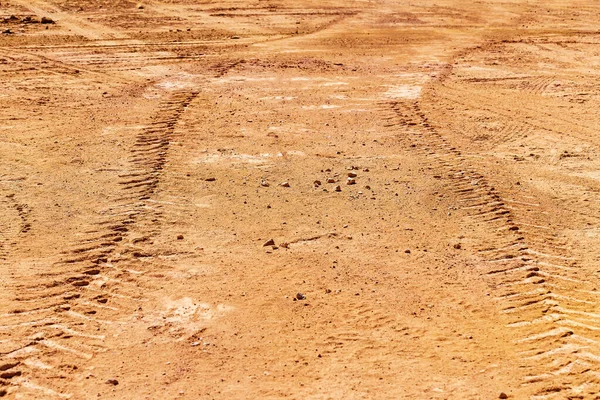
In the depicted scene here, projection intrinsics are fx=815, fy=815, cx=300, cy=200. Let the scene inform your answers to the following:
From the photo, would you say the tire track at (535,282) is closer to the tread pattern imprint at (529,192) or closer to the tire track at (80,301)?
the tread pattern imprint at (529,192)

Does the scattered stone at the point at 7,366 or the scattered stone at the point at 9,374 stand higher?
the scattered stone at the point at 7,366

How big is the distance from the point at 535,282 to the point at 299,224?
2414mm

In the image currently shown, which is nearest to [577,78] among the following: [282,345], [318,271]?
[318,271]

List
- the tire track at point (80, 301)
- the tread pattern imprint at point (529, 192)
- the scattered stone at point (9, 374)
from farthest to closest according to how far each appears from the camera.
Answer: the tread pattern imprint at point (529, 192)
the tire track at point (80, 301)
the scattered stone at point (9, 374)

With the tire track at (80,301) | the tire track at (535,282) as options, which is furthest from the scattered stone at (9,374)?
the tire track at (535,282)

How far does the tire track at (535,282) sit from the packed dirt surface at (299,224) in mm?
22

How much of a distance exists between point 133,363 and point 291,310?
1370mm

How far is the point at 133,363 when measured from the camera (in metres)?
5.84

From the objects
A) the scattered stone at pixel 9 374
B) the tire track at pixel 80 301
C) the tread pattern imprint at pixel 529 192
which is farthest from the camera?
the tread pattern imprint at pixel 529 192

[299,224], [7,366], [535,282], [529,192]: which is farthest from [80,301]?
[529,192]

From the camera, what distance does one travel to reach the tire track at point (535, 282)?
5.69 m

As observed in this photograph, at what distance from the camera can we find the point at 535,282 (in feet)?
22.7

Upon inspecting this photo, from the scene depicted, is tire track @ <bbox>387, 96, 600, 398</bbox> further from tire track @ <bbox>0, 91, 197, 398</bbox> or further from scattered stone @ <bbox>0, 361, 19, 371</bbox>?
scattered stone @ <bbox>0, 361, 19, 371</bbox>

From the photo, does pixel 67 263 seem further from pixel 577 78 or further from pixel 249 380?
pixel 577 78
